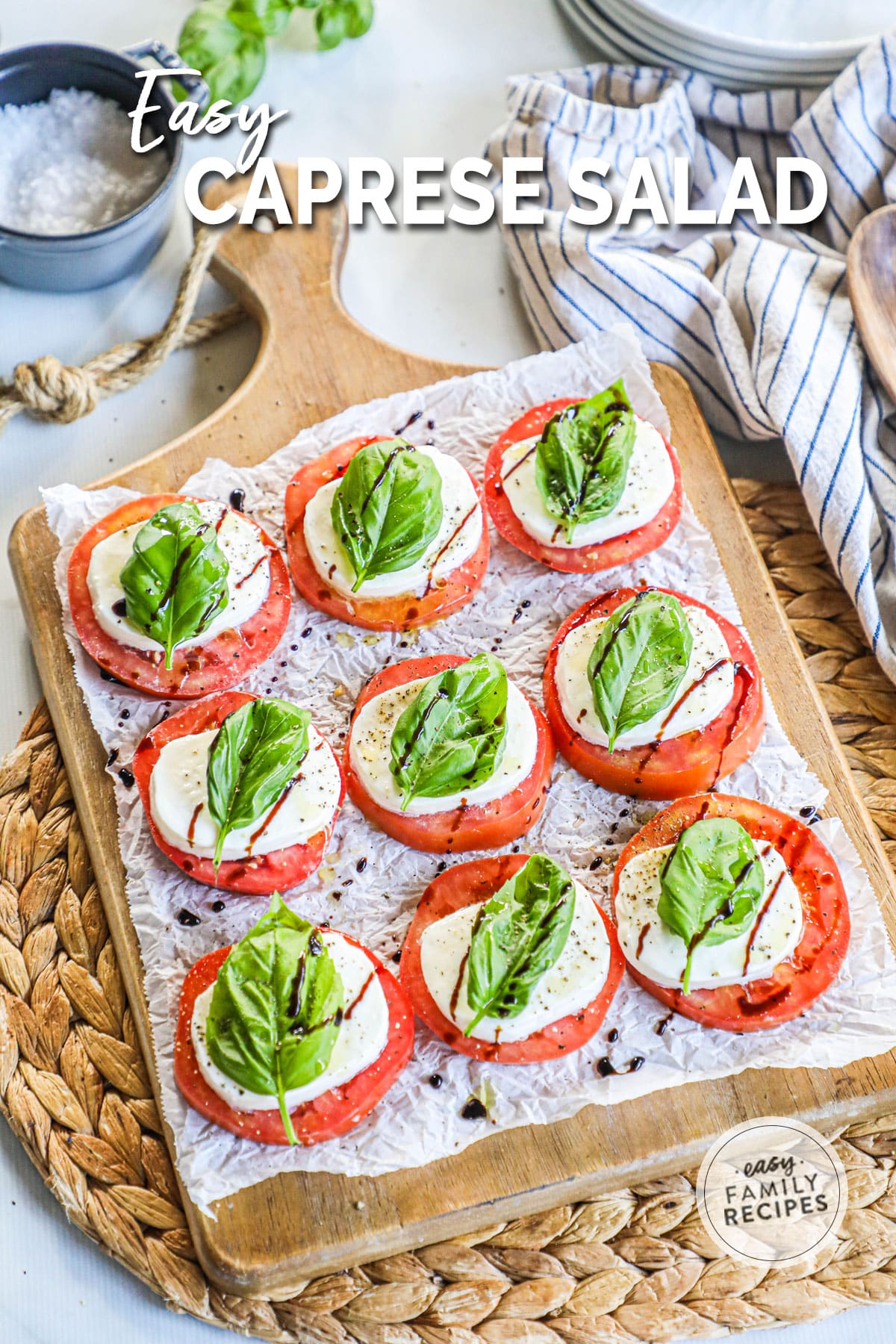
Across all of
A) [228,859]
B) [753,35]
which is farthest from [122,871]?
[753,35]

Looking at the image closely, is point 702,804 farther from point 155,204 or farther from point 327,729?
point 155,204

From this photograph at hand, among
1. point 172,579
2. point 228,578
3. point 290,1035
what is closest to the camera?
point 290,1035

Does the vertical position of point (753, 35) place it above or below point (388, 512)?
above

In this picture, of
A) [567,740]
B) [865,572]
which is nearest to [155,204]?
[567,740]

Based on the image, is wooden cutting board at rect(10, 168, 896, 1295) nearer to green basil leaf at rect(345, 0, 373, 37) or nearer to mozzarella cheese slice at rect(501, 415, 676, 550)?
mozzarella cheese slice at rect(501, 415, 676, 550)

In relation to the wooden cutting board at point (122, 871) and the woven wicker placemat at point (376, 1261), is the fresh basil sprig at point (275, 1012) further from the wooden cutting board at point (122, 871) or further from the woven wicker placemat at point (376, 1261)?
the woven wicker placemat at point (376, 1261)

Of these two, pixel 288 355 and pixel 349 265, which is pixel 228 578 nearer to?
pixel 288 355

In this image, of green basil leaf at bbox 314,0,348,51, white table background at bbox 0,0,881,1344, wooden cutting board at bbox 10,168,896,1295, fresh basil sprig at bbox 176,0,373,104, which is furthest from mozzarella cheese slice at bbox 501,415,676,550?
green basil leaf at bbox 314,0,348,51

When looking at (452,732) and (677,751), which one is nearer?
(452,732)
